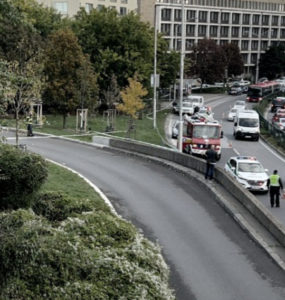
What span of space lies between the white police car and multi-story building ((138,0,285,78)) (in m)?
75.4

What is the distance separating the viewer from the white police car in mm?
28781

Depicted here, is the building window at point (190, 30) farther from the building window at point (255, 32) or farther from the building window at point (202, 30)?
the building window at point (255, 32)

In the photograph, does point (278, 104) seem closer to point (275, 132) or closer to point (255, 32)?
point (275, 132)

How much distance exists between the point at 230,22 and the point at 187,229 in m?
102

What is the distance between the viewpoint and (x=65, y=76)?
142ft

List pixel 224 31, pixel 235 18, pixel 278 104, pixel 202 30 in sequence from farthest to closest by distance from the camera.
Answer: pixel 235 18 → pixel 224 31 → pixel 202 30 → pixel 278 104

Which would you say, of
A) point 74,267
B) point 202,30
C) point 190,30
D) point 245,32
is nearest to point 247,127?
point 74,267

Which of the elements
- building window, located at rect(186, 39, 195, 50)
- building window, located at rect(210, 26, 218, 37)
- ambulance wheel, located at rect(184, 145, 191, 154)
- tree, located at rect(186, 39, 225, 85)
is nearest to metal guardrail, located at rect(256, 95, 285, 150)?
ambulance wheel, located at rect(184, 145, 191, 154)

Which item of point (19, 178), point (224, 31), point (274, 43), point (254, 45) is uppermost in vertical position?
point (224, 31)

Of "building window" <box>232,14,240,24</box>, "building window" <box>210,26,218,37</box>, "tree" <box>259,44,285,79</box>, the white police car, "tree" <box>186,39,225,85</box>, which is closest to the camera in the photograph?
the white police car

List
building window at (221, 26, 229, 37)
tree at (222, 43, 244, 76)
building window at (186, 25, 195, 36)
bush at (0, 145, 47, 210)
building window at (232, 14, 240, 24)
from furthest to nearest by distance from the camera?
building window at (232, 14, 240, 24) → building window at (221, 26, 229, 37) → building window at (186, 25, 195, 36) → tree at (222, 43, 244, 76) → bush at (0, 145, 47, 210)

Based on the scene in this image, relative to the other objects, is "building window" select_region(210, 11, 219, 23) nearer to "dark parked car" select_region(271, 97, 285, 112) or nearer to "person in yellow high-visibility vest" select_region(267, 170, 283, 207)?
"dark parked car" select_region(271, 97, 285, 112)

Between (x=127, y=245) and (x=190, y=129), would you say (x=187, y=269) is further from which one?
(x=190, y=129)

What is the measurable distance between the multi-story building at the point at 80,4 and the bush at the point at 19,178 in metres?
63.2
